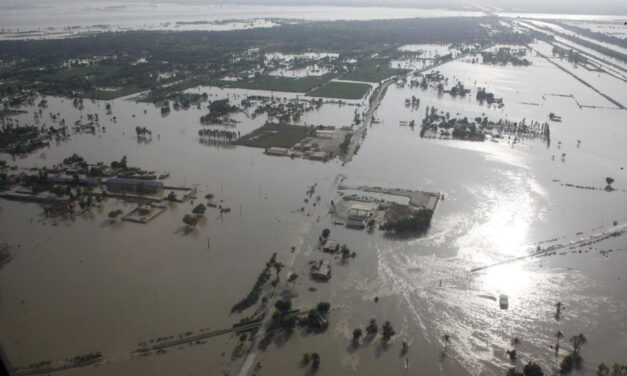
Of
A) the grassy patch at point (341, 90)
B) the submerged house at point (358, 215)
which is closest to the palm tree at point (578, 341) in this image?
the submerged house at point (358, 215)

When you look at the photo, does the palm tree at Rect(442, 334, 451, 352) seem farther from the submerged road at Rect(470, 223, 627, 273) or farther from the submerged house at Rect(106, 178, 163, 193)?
the submerged house at Rect(106, 178, 163, 193)

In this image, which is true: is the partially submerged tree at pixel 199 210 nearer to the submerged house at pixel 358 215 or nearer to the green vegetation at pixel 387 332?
the submerged house at pixel 358 215

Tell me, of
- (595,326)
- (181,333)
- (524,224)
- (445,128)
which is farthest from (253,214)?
(445,128)

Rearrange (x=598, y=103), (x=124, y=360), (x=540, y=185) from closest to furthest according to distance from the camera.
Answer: (x=124, y=360) < (x=540, y=185) < (x=598, y=103)

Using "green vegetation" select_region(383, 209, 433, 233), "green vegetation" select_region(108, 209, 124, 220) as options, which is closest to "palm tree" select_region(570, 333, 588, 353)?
"green vegetation" select_region(383, 209, 433, 233)

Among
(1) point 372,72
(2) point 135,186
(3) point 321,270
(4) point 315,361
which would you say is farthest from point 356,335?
(1) point 372,72

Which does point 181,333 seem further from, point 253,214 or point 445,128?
point 445,128
